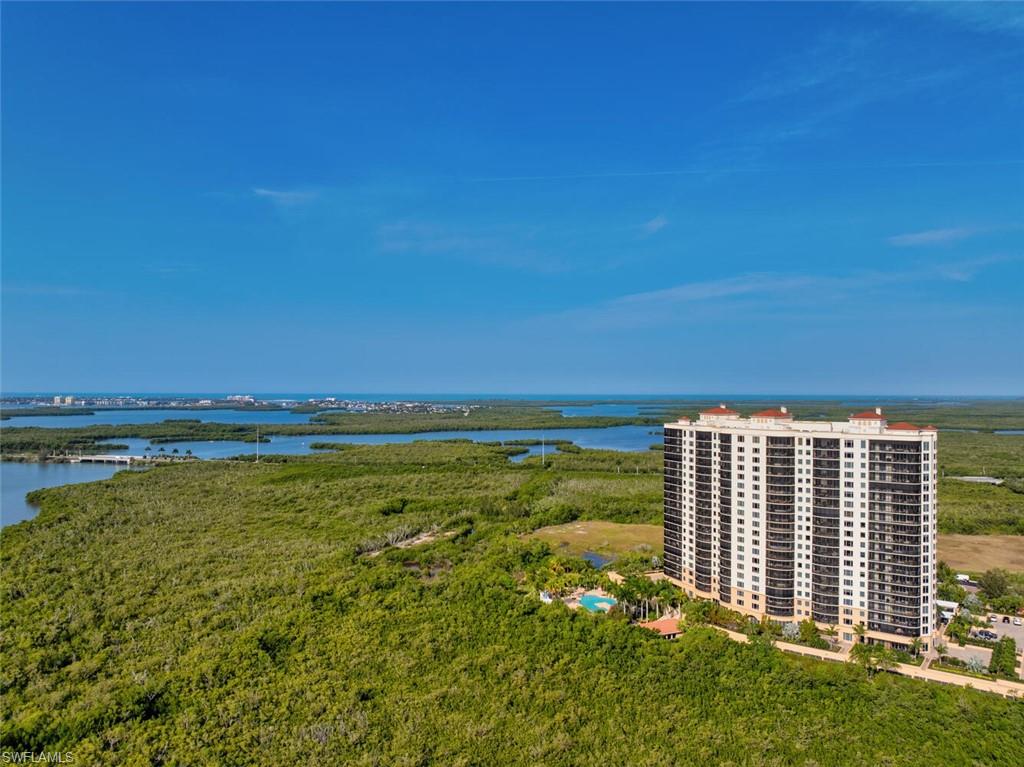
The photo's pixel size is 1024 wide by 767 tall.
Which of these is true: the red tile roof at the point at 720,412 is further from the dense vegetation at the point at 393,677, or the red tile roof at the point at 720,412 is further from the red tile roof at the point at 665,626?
the dense vegetation at the point at 393,677

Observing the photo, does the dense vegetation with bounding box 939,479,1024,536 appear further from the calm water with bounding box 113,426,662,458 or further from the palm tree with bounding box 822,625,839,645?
the calm water with bounding box 113,426,662,458

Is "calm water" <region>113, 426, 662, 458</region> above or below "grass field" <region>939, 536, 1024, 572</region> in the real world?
above

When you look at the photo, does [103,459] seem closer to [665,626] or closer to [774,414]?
[665,626]

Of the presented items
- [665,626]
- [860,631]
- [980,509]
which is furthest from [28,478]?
[980,509]

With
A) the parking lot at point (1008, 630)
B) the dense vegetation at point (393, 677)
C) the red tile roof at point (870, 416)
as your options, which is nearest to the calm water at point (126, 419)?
the dense vegetation at point (393, 677)

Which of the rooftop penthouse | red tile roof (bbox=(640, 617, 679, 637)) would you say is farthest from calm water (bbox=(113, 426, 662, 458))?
red tile roof (bbox=(640, 617, 679, 637))

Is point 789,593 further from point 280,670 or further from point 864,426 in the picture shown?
point 280,670
